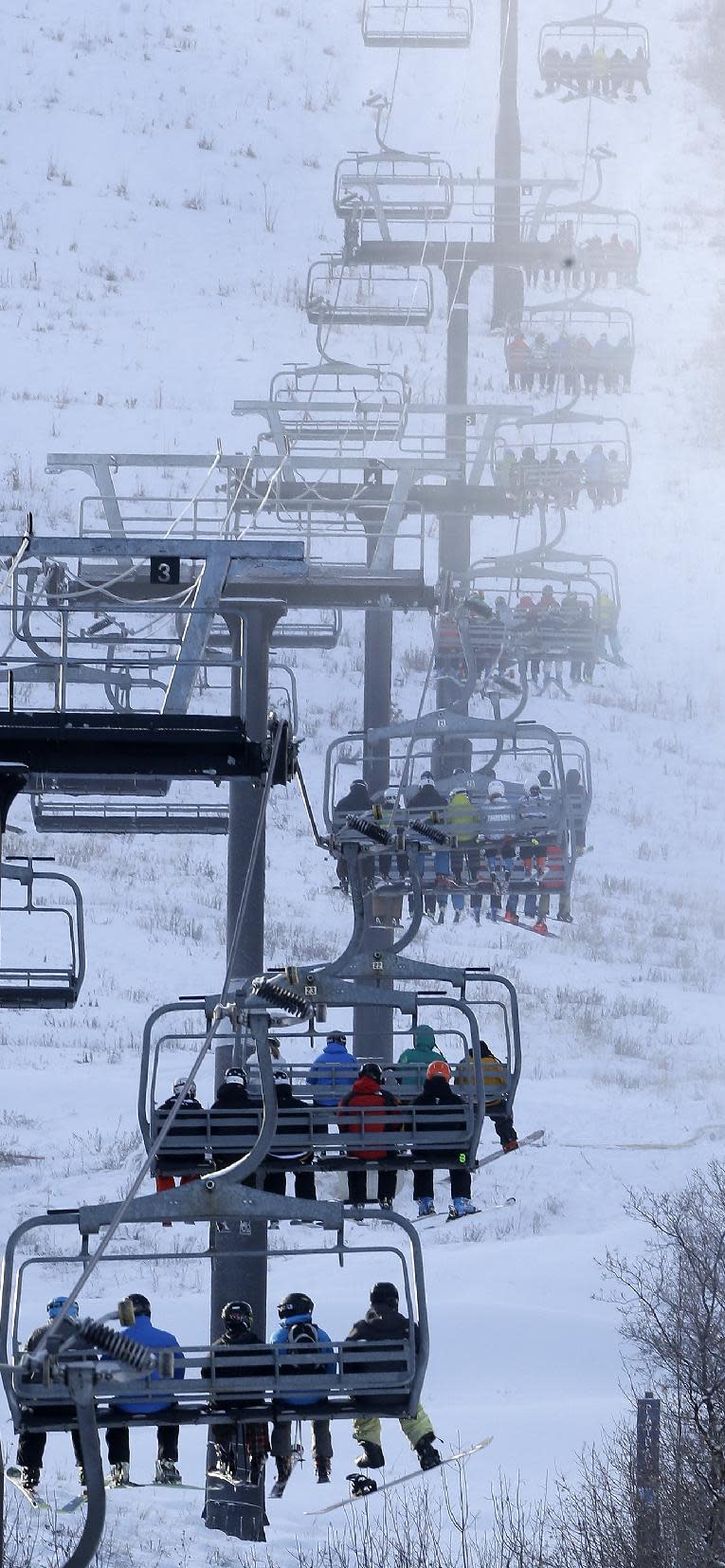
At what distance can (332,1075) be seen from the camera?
43.1ft

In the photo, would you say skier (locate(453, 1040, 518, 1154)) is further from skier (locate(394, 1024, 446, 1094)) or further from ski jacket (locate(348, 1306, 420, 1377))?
ski jacket (locate(348, 1306, 420, 1377))

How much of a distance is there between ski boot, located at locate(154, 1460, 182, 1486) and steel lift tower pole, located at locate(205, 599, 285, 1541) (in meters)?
5.58

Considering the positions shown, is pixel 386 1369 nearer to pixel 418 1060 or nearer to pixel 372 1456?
pixel 372 1456

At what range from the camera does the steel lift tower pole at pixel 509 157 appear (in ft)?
96.6

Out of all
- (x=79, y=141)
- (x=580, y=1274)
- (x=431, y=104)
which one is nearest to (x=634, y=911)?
(x=580, y=1274)

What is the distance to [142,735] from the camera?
9.68 metres

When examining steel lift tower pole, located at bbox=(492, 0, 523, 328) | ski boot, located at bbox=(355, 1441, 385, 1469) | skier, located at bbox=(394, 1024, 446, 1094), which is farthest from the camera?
steel lift tower pole, located at bbox=(492, 0, 523, 328)

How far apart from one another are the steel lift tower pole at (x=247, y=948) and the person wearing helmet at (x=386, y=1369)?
490 centimetres

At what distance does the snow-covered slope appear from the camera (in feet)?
84.3

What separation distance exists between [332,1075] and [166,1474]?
2624 mm

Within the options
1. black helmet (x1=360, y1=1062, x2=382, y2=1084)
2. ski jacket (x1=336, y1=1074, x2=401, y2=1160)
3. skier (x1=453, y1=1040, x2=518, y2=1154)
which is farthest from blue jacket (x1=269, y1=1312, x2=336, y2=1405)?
skier (x1=453, y1=1040, x2=518, y2=1154)

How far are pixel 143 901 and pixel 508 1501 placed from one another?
20.8 meters

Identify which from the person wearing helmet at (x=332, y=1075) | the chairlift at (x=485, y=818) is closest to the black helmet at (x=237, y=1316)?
the person wearing helmet at (x=332, y=1075)

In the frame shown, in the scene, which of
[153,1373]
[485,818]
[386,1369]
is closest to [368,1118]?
[386,1369]
